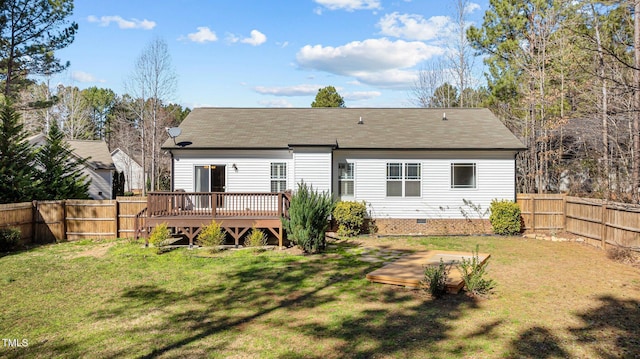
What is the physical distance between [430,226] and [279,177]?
20.5ft

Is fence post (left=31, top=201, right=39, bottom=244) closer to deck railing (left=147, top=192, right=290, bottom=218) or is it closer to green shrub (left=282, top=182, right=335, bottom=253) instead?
deck railing (left=147, top=192, right=290, bottom=218)

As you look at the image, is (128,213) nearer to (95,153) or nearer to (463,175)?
(463,175)

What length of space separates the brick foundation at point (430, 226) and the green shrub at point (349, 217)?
106 cm

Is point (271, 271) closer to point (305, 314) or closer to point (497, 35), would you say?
point (305, 314)

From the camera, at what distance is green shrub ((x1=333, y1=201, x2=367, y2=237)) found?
14273mm

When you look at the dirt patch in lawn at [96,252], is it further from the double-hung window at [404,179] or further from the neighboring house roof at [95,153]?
the neighboring house roof at [95,153]

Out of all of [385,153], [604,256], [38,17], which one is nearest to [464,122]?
[385,153]

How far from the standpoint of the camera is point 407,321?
6.07 m

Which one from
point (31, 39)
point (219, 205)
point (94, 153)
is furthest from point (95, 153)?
point (219, 205)

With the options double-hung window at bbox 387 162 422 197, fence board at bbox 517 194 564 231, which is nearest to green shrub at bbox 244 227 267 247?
double-hung window at bbox 387 162 422 197

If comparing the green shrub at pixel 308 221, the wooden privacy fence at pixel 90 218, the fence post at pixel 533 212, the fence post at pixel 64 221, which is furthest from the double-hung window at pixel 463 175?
the fence post at pixel 64 221

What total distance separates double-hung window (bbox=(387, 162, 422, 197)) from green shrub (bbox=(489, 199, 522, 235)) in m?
2.96

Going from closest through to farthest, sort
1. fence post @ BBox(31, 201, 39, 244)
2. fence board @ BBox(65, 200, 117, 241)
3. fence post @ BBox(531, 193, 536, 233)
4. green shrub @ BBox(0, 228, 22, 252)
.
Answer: green shrub @ BBox(0, 228, 22, 252)
fence post @ BBox(31, 201, 39, 244)
fence board @ BBox(65, 200, 117, 241)
fence post @ BBox(531, 193, 536, 233)

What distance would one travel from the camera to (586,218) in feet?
41.4
